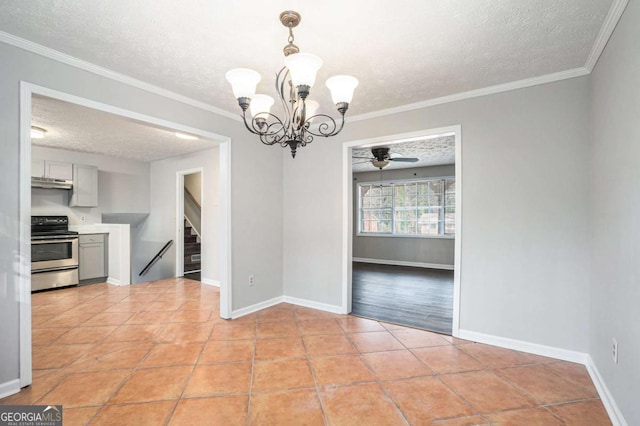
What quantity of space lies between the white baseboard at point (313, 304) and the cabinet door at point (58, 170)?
462 centimetres

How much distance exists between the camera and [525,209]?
2.81m

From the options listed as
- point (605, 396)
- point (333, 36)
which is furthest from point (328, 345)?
point (333, 36)

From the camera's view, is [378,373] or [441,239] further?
[441,239]

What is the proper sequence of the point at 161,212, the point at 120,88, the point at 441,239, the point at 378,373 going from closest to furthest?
the point at 378,373 < the point at 120,88 < the point at 161,212 < the point at 441,239

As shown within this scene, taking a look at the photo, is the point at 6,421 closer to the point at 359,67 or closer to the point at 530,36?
the point at 359,67

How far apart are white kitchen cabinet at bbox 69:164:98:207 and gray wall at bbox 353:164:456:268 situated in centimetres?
584

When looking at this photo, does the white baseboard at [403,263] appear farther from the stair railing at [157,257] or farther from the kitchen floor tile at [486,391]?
the kitchen floor tile at [486,391]

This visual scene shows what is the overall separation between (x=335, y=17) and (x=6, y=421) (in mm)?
3171

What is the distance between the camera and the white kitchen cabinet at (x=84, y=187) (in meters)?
5.62

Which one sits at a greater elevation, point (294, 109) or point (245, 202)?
point (294, 109)

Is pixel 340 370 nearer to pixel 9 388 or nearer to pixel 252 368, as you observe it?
pixel 252 368

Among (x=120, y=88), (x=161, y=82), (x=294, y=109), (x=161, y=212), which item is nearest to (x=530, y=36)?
(x=294, y=109)

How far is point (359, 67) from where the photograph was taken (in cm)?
253

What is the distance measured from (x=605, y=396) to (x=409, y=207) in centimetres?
580
